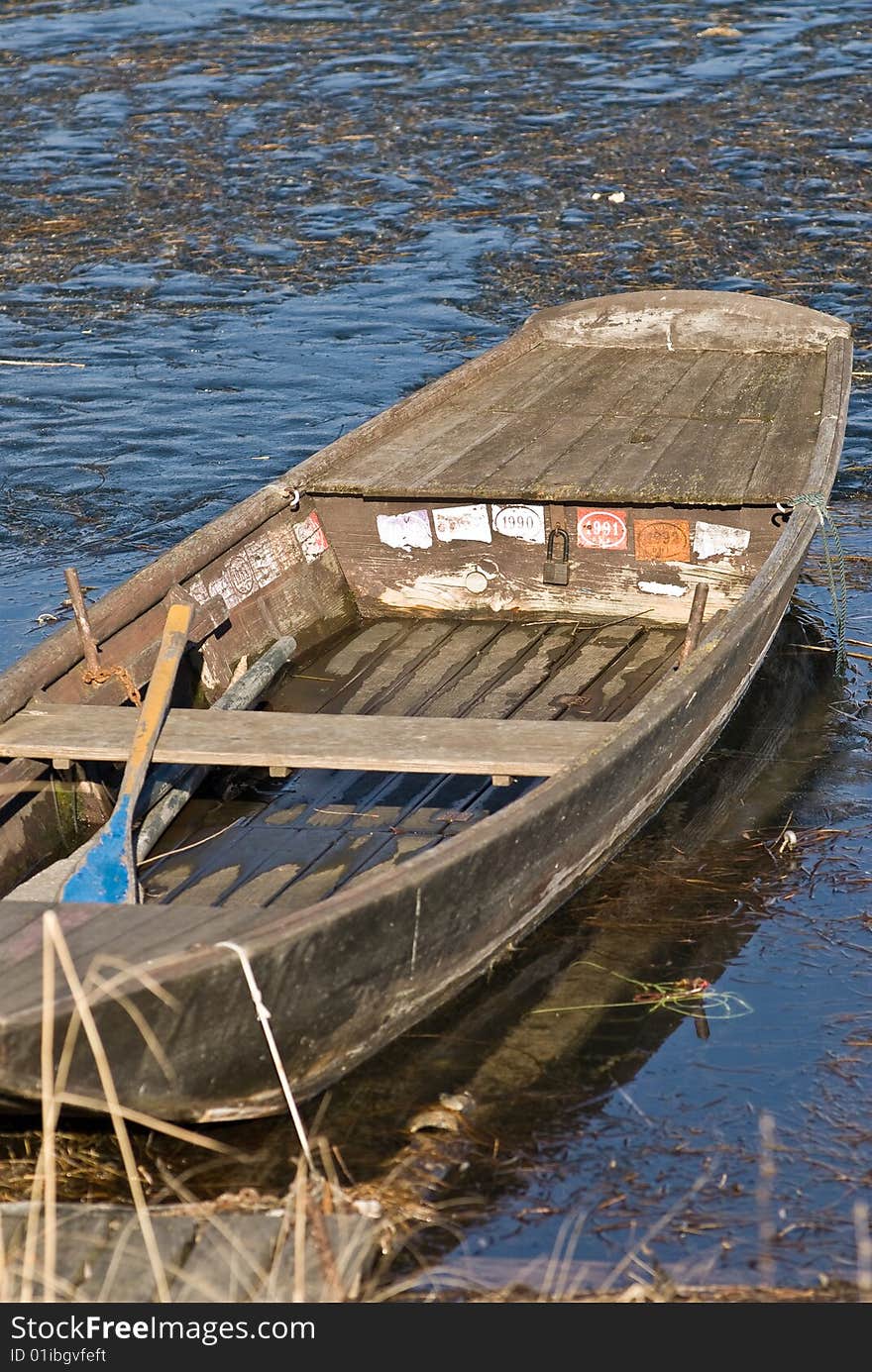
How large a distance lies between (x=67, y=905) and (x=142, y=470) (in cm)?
642

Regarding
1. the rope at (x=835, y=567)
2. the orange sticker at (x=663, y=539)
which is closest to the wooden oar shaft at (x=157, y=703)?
the orange sticker at (x=663, y=539)

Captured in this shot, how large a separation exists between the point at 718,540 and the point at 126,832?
3339 millimetres

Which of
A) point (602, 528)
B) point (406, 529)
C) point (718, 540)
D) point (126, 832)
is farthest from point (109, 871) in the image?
point (718, 540)

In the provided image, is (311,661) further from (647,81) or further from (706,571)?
(647,81)

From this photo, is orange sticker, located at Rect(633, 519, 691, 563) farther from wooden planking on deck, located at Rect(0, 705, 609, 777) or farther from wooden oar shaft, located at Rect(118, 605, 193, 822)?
wooden oar shaft, located at Rect(118, 605, 193, 822)

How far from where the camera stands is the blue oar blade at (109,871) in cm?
525

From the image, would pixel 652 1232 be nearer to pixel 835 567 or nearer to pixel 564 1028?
pixel 564 1028

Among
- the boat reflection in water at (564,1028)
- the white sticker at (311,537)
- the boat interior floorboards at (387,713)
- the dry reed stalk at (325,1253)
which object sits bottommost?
the boat reflection in water at (564,1028)

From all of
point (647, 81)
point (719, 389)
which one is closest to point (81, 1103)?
point (719, 389)

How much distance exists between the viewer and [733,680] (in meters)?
6.77

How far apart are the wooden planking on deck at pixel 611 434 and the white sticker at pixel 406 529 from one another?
0.70ft

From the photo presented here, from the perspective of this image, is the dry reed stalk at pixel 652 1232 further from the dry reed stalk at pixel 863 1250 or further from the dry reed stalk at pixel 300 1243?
the dry reed stalk at pixel 300 1243

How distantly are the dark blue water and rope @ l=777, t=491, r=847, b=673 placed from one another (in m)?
0.14

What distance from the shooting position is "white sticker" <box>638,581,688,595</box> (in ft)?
25.1
